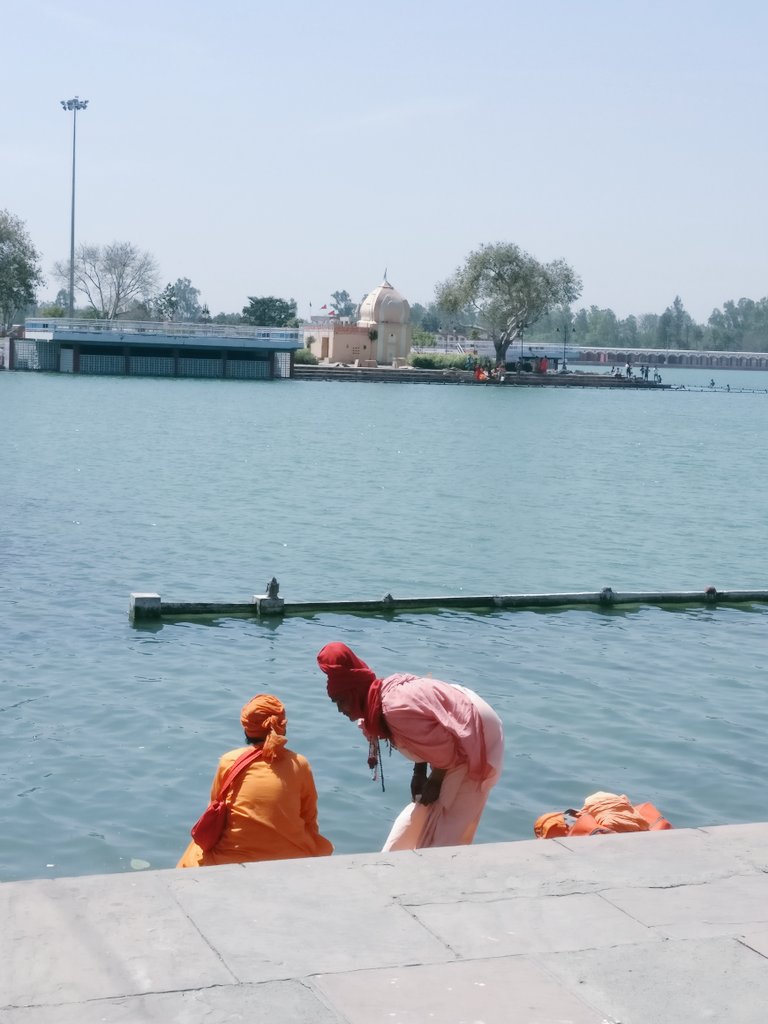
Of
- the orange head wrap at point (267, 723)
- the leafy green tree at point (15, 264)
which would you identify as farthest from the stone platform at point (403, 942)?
the leafy green tree at point (15, 264)

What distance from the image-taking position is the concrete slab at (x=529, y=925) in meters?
4.80

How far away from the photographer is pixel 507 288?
338 feet

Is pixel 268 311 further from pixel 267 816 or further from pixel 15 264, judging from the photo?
pixel 267 816

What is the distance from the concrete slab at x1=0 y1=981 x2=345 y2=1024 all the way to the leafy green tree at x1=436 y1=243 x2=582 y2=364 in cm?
9980

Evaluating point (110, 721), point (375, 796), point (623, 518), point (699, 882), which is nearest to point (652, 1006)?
point (699, 882)

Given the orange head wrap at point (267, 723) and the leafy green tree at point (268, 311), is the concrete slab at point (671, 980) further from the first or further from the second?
the leafy green tree at point (268, 311)

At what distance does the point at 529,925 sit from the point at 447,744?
1057mm

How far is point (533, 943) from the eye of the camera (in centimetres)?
482

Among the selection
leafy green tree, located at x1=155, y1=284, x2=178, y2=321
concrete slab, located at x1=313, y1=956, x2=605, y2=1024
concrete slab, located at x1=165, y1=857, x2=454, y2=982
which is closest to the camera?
concrete slab, located at x1=313, y1=956, x2=605, y2=1024

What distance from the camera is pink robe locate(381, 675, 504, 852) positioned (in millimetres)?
5789

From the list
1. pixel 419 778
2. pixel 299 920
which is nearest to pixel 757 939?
pixel 299 920

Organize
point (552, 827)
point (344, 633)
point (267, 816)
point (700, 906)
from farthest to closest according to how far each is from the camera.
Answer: point (344, 633) → point (552, 827) → point (267, 816) → point (700, 906)

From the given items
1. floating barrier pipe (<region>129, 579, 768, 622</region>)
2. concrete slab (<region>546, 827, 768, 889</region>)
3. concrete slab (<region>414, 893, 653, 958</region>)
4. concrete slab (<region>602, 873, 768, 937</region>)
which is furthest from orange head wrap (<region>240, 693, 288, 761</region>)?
floating barrier pipe (<region>129, 579, 768, 622</region>)

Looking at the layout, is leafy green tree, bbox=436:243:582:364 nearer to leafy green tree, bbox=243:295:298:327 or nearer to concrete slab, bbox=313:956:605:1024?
leafy green tree, bbox=243:295:298:327
